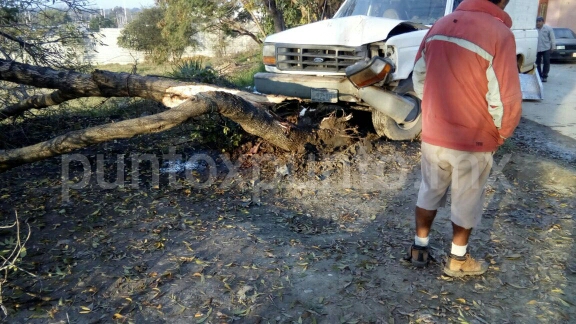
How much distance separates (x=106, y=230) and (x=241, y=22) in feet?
64.4

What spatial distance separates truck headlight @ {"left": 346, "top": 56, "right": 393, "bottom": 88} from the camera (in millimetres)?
4992

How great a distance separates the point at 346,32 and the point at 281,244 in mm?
2970

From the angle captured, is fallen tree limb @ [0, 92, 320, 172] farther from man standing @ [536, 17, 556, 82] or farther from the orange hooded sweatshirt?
man standing @ [536, 17, 556, 82]

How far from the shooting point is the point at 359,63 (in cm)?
505

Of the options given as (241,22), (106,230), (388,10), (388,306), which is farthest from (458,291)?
(241,22)

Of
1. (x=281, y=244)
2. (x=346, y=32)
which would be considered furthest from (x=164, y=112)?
(x=346, y=32)

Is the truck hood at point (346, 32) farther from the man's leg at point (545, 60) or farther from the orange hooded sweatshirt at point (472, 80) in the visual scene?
the man's leg at point (545, 60)

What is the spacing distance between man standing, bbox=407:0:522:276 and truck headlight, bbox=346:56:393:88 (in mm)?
1722

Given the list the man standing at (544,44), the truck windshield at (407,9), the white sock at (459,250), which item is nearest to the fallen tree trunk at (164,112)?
the truck windshield at (407,9)

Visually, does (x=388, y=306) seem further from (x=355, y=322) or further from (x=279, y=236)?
(x=279, y=236)

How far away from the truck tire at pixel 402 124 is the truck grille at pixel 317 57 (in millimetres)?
716

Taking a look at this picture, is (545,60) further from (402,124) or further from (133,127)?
(133,127)

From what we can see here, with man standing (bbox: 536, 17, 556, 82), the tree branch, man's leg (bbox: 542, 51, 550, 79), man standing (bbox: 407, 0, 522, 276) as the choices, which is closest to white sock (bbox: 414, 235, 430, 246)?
man standing (bbox: 407, 0, 522, 276)

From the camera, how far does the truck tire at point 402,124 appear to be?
18.7 ft
